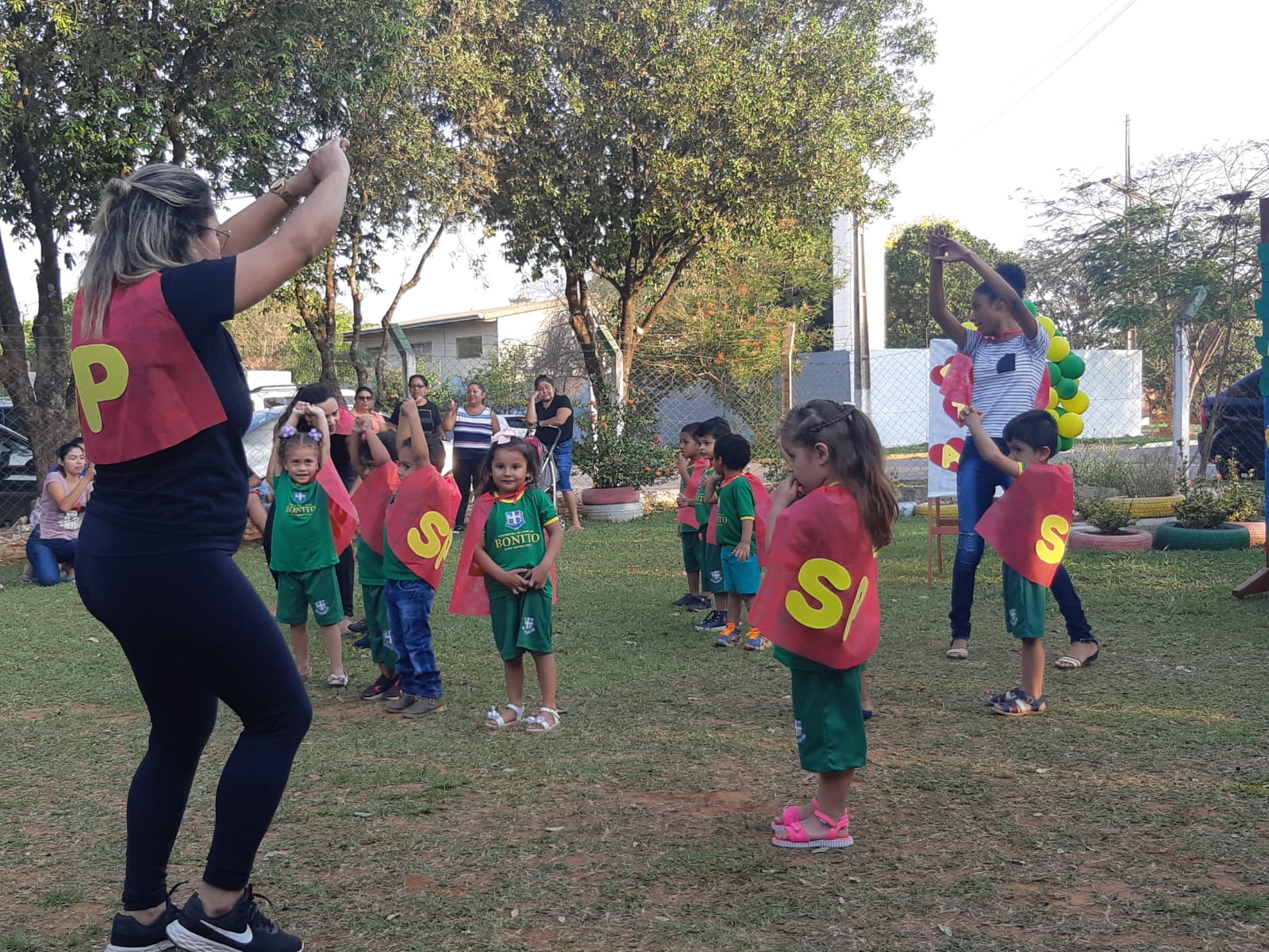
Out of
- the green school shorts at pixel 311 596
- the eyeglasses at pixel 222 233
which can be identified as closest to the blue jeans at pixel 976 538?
the green school shorts at pixel 311 596

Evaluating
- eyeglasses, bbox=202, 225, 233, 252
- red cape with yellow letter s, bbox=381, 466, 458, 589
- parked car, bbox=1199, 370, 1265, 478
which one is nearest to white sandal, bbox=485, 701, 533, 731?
red cape with yellow letter s, bbox=381, 466, 458, 589

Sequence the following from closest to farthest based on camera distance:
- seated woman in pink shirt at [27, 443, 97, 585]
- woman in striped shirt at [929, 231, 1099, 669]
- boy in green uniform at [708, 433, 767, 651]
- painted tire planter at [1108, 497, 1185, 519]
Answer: woman in striped shirt at [929, 231, 1099, 669]
boy in green uniform at [708, 433, 767, 651]
seated woman in pink shirt at [27, 443, 97, 585]
painted tire planter at [1108, 497, 1185, 519]

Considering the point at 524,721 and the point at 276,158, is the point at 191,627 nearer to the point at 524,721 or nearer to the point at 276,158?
the point at 524,721

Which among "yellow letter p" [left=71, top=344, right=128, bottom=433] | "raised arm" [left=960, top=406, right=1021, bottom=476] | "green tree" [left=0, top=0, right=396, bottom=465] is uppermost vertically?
"green tree" [left=0, top=0, right=396, bottom=465]

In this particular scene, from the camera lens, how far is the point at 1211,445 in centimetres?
1151

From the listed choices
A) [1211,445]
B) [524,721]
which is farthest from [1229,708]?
[1211,445]

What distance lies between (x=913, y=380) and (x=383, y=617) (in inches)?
741

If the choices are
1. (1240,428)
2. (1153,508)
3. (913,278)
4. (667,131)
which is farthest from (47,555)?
(913,278)

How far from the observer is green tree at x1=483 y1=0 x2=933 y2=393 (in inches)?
561

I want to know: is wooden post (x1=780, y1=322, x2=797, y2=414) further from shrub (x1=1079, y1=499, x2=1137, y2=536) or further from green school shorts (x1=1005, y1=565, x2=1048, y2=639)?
green school shorts (x1=1005, y1=565, x2=1048, y2=639)

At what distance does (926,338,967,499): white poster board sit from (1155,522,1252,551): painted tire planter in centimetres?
182

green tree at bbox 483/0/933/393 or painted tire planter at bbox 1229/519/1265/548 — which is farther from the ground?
green tree at bbox 483/0/933/393

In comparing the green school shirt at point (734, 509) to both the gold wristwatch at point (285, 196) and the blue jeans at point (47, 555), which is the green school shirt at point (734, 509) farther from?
the blue jeans at point (47, 555)

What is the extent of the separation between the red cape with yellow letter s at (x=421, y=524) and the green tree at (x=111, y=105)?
6590mm
